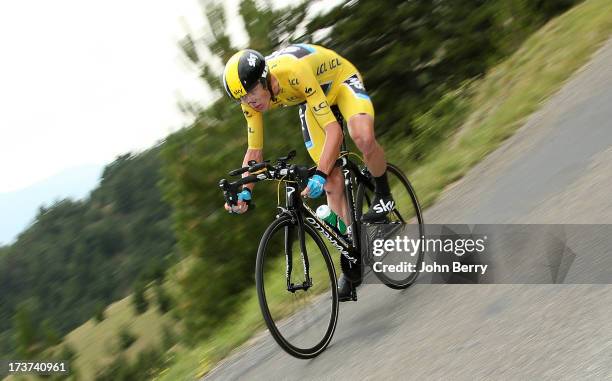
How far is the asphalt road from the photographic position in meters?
3.45

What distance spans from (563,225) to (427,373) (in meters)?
1.72

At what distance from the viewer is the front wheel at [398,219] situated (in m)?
5.34

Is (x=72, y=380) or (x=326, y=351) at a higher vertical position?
(x=326, y=351)

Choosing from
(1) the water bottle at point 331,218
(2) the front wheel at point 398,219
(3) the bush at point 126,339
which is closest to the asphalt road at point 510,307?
(2) the front wheel at point 398,219

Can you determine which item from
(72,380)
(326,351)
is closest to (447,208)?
(326,351)

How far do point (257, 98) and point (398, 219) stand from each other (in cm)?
183

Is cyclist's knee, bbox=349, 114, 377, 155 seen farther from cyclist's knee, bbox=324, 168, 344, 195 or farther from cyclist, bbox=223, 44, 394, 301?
cyclist's knee, bbox=324, 168, 344, 195

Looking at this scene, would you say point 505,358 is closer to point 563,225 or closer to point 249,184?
point 563,225

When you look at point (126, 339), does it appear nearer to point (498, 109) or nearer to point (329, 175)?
point (498, 109)

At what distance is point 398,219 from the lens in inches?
229

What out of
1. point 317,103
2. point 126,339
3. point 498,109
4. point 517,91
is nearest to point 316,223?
point 317,103

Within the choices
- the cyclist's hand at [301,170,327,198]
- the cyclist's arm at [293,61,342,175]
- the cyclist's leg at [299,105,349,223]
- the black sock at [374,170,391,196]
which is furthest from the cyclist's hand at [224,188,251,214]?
the black sock at [374,170,391,196]

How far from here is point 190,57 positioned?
1747 cm

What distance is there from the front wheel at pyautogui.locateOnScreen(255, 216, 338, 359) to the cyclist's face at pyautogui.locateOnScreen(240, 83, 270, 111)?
77 centimetres
